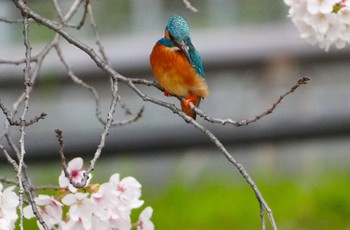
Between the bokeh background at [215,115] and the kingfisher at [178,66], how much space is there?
1893 mm

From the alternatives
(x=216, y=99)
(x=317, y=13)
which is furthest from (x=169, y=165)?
(x=317, y=13)

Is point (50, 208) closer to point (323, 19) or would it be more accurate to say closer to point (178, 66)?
point (178, 66)

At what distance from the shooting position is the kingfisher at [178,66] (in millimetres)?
1446

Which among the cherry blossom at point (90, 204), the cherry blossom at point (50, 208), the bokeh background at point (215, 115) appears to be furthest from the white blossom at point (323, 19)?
the bokeh background at point (215, 115)

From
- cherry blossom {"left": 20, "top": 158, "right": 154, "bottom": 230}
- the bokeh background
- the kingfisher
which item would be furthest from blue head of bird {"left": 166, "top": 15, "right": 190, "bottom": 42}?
the bokeh background

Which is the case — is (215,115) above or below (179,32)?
above

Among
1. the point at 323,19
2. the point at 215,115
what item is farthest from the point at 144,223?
the point at 215,115

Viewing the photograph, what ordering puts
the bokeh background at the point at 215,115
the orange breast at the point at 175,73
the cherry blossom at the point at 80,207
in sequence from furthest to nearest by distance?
1. the bokeh background at the point at 215,115
2. the orange breast at the point at 175,73
3. the cherry blossom at the point at 80,207

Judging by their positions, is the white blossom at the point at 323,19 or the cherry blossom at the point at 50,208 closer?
the cherry blossom at the point at 50,208

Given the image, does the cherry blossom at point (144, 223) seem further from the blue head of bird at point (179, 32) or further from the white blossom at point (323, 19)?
the white blossom at point (323, 19)

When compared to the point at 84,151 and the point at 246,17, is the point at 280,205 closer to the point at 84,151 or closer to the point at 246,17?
the point at 84,151

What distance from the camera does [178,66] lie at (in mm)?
1460

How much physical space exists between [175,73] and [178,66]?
0.01 meters

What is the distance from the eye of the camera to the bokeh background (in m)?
3.49
